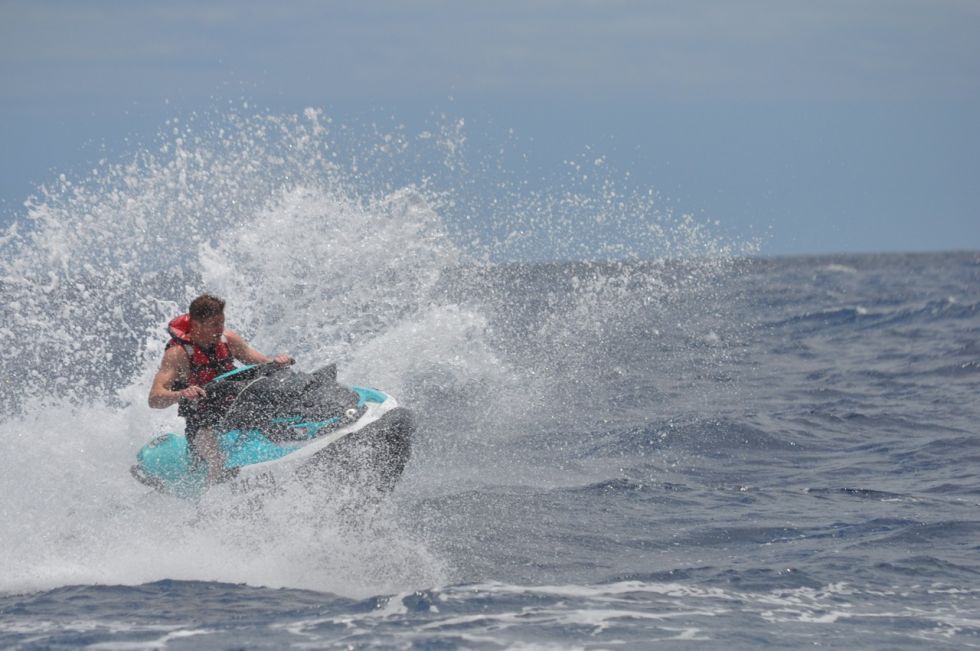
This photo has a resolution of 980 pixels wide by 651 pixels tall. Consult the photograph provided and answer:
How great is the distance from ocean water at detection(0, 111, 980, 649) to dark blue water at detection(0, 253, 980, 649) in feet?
0.09

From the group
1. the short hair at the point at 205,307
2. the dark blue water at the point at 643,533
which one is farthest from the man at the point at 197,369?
the dark blue water at the point at 643,533

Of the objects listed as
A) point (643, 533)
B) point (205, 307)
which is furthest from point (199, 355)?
point (643, 533)

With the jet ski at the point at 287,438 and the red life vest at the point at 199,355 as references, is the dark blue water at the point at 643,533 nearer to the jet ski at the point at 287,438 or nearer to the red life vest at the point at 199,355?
the jet ski at the point at 287,438

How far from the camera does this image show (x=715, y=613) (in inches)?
246

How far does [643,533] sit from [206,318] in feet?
11.0

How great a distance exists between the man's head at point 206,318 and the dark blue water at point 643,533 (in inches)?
56.2

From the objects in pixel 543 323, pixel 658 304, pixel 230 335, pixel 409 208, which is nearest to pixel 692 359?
pixel 543 323

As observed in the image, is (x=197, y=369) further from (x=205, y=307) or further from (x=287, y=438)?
(x=287, y=438)

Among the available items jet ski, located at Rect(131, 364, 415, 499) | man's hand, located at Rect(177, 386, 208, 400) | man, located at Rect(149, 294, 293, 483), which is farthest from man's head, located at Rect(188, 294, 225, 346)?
man's hand, located at Rect(177, 386, 208, 400)

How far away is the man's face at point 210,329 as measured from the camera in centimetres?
772

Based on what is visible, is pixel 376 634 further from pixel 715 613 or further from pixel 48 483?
pixel 48 483

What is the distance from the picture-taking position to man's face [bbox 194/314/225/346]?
304 inches

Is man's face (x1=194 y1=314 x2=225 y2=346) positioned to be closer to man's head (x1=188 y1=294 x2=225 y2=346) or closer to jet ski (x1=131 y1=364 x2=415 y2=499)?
man's head (x1=188 y1=294 x2=225 y2=346)

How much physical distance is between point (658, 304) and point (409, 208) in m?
14.8
